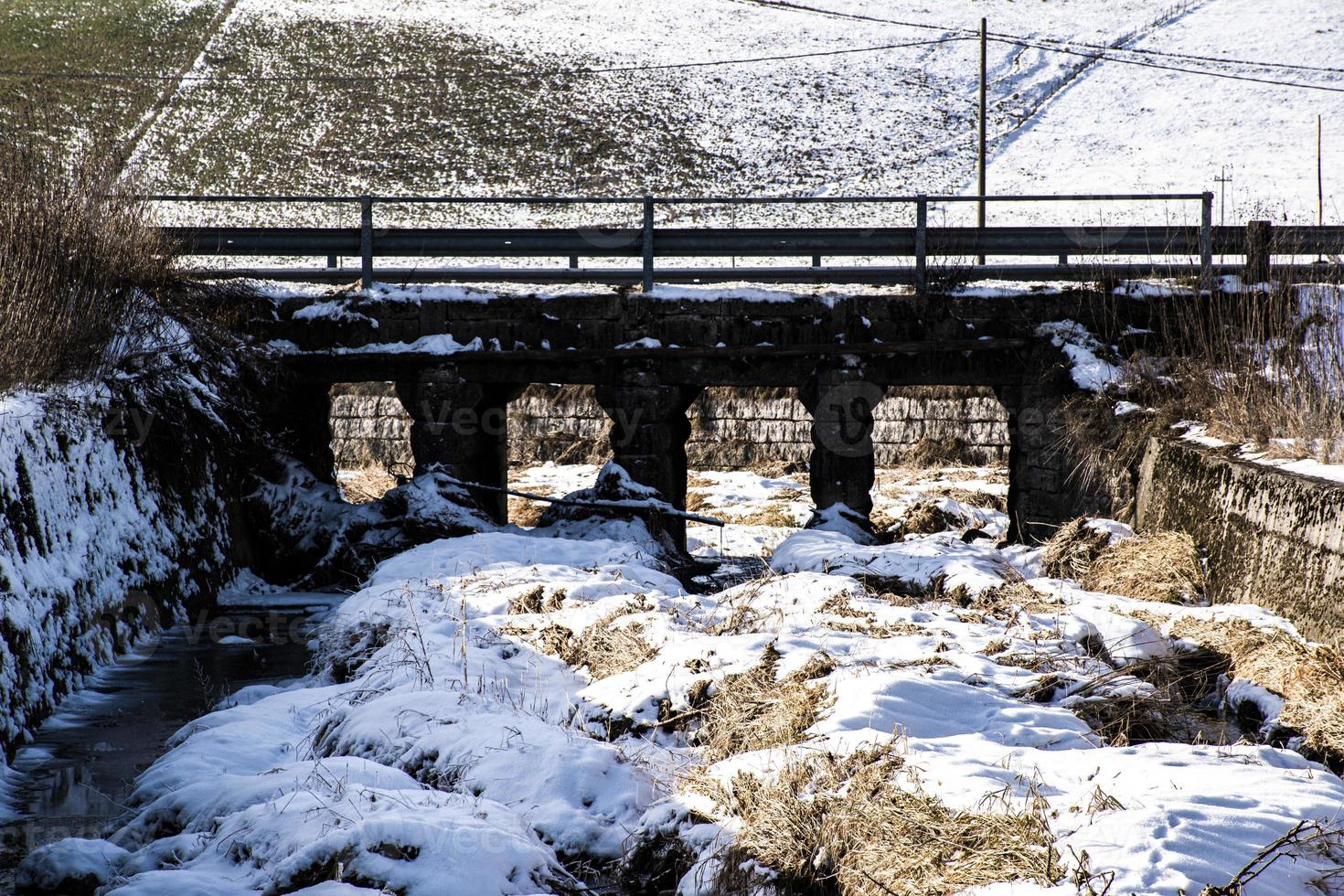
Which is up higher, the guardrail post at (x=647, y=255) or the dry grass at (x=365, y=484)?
the guardrail post at (x=647, y=255)

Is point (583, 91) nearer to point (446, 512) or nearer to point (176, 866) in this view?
point (446, 512)

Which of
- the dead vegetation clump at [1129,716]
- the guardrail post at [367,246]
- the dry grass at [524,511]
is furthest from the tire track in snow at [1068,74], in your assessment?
the dead vegetation clump at [1129,716]

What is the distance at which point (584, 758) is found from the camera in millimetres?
5406

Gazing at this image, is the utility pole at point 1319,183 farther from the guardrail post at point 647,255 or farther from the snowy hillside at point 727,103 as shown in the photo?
the guardrail post at point 647,255

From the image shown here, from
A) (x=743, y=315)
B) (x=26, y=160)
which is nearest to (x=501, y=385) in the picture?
(x=743, y=315)

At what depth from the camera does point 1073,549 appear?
30.4ft

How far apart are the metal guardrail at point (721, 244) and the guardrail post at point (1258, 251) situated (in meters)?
0.16

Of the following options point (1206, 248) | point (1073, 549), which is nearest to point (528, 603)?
point (1073, 549)

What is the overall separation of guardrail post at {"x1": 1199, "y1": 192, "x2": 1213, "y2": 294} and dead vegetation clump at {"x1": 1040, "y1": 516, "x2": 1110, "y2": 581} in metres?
2.71

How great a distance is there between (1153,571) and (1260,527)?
1055 mm

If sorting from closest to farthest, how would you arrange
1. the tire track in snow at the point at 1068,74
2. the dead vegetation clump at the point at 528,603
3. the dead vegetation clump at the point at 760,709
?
the dead vegetation clump at the point at 760,709 → the dead vegetation clump at the point at 528,603 → the tire track in snow at the point at 1068,74

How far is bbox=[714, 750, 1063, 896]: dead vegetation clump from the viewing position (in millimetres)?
4035

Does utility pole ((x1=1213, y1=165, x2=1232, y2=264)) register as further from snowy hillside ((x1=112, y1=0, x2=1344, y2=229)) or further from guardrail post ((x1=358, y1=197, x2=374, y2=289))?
guardrail post ((x1=358, y1=197, x2=374, y2=289))

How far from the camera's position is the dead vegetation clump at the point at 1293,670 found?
5.41 m
